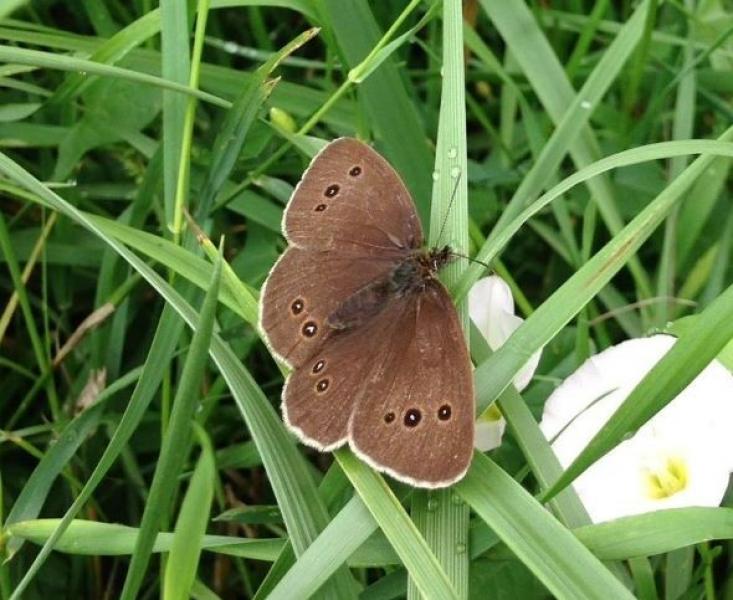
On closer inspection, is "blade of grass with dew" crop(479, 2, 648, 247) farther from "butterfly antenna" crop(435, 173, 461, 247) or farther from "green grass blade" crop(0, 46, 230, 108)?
"green grass blade" crop(0, 46, 230, 108)

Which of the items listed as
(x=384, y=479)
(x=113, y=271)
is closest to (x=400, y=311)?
(x=384, y=479)

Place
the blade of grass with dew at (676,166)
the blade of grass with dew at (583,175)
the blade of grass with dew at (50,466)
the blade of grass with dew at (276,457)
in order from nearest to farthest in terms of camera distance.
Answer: the blade of grass with dew at (276,457) < the blade of grass with dew at (583,175) < the blade of grass with dew at (50,466) < the blade of grass with dew at (676,166)

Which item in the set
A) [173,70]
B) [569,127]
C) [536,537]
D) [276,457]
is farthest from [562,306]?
[173,70]

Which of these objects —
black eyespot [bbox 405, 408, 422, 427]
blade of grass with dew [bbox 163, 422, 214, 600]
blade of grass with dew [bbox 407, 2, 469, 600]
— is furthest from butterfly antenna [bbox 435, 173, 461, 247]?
blade of grass with dew [bbox 163, 422, 214, 600]

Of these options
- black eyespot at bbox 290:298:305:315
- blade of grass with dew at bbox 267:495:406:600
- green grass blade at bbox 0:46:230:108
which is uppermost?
green grass blade at bbox 0:46:230:108

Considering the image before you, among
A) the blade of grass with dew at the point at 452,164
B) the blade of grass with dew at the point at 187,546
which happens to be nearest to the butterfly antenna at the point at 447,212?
the blade of grass with dew at the point at 452,164

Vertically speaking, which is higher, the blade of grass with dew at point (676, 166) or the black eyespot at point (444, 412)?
the blade of grass with dew at point (676, 166)

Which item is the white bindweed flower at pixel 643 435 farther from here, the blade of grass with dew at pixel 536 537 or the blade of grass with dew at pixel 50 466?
the blade of grass with dew at pixel 50 466

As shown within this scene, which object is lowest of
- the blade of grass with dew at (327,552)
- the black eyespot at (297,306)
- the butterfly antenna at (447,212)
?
the blade of grass with dew at (327,552)
